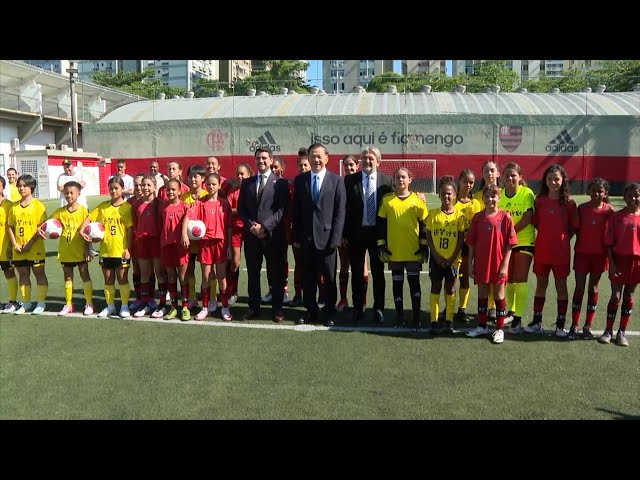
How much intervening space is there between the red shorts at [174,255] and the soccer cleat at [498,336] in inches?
143

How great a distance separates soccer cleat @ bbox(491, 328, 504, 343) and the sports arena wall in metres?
22.7

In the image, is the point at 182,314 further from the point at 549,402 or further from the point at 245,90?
the point at 245,90

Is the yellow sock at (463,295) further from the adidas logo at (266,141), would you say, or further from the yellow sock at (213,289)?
the adidas logo at (266,141)

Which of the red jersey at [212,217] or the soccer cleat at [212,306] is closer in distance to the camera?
the red jersey at [212,217]

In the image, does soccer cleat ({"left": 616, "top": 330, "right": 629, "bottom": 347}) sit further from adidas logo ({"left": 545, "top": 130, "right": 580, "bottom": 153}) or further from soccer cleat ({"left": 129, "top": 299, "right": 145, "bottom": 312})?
adidas logo ({"left": 545, "top": 130, "right": 580, "bottom": 153})

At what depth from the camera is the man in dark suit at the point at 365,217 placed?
6137 millimetres

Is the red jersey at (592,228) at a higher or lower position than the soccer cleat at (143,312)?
higher

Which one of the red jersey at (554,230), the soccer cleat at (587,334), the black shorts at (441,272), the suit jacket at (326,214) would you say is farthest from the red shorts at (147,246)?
the soccer cleat at (587,334)

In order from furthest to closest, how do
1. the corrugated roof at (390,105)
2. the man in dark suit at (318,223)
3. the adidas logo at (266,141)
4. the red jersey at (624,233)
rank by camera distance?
the adidas logo at (266,141) < the corrugated roof at (390,105) < the man in dark suit at (318,223) < the red jersey at (624,233)

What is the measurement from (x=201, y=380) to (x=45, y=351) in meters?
1.91

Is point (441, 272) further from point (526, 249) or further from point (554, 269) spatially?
point (554, 269)

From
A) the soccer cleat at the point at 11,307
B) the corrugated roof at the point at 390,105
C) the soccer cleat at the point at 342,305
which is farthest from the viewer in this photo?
the corrugated roof at the point at 390,105

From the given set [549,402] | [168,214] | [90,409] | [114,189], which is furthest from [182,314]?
[549,402]

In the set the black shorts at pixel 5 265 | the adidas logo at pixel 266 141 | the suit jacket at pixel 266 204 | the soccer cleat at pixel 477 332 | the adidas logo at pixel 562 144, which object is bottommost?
the soccer cleat at pixel 477 332
